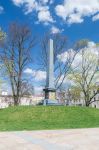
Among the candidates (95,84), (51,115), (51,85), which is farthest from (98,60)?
(51,115)

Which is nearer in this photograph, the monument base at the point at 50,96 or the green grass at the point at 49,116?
the green grass at the point at 49,116

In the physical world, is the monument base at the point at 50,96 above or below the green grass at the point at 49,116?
above

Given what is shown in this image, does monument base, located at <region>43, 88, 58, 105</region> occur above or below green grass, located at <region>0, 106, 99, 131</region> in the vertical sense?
above

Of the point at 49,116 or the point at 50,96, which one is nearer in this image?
the point at 49,116

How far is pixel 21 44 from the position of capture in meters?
35.9

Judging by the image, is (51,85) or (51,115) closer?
(51,115)

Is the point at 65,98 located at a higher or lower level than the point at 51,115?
higher

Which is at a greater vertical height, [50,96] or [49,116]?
[50,96]

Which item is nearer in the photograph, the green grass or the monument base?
the green grass

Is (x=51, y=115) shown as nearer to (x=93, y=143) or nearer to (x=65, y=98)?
(x=93, y=143)

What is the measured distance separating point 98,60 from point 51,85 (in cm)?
1821

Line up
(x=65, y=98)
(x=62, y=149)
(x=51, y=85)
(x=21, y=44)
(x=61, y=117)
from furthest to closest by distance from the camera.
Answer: (x=65, y=98) → (x=21, y=44) → (x=51, y=85) → (x=61, y=117) → (x=62, y=149)


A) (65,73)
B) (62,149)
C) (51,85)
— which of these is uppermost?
(65,73)

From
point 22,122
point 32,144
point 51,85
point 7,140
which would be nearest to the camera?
point 32,144
